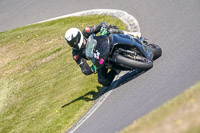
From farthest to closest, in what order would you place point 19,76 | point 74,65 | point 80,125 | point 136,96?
point 19,76 < point 74,65 < point 80,125 < point 136,96

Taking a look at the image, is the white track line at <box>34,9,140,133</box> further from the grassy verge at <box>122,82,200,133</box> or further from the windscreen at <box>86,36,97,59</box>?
the grassy verge at <box>122,82,200,133</box>

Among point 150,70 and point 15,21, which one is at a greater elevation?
point 150,70

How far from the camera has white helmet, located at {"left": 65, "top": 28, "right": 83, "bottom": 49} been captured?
852 centimetres

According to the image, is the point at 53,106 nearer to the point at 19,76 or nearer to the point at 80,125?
the point at 80,125

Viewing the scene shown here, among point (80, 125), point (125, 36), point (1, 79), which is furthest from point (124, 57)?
point (1, 79)

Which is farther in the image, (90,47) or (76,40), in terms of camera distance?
(76,40)

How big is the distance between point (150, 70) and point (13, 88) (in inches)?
207

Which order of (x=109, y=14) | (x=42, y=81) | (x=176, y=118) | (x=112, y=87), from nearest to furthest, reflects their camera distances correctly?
(x=176, y=118)
(x=112, y=87)
(x=42, y=81)
(x=109, y=14)

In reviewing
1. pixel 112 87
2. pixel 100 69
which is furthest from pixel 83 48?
pixel 112 87

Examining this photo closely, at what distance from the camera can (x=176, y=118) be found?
502 cm

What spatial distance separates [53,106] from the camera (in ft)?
33.0

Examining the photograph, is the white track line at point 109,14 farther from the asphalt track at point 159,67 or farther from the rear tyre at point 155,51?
the rear tyre at point 155,51

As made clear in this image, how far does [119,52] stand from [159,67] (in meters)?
1.03

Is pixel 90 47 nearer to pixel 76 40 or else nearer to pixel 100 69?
pixel 76 40
